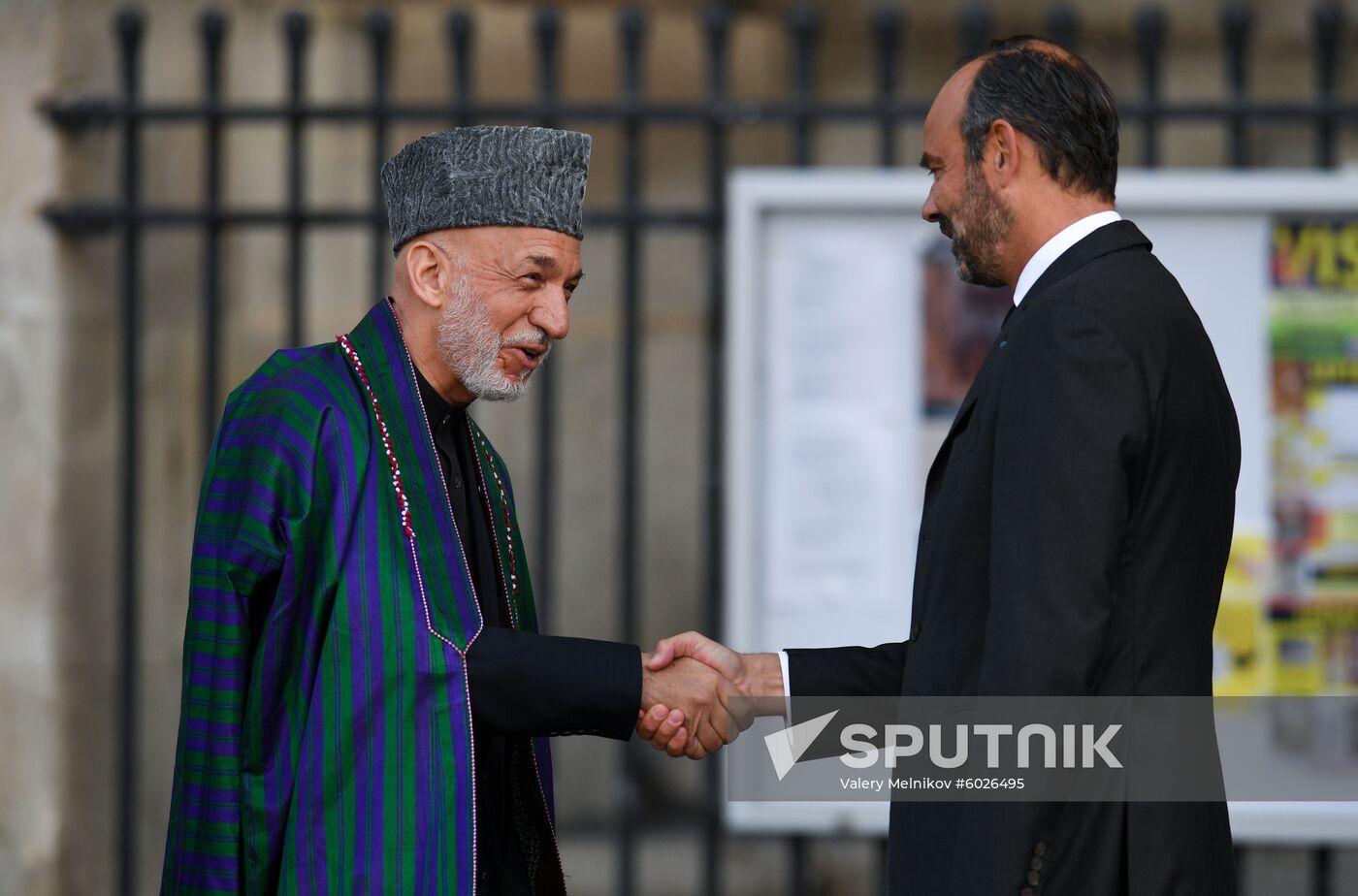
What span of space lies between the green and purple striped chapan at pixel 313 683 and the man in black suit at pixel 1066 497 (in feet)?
2.34

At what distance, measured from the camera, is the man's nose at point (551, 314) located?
2.93 metres

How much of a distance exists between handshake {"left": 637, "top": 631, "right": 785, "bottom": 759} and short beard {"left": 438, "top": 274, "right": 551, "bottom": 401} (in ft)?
1.84

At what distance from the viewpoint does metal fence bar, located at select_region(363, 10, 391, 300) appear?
4.84 metres

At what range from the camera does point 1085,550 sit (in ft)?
7.79

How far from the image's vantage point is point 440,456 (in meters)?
2.97

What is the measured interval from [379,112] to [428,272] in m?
Result: 2.06

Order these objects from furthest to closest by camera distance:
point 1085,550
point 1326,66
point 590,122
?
point 590,122 → point 1326,66 → point 1085,550

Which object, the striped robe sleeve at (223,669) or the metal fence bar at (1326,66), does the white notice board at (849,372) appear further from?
the striped robe sleeve at (223,669)

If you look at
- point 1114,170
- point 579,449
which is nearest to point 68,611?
point 579,449

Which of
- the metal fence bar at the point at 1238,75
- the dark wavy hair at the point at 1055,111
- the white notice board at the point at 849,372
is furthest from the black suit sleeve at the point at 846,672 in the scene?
the metal fence bar at the point at 1238,75

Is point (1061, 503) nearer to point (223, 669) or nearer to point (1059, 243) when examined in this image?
point (1059, 243)

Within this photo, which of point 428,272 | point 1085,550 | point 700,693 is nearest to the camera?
point 1085,550

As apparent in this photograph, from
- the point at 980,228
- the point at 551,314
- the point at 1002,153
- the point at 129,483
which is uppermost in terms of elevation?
the point at 1002,153

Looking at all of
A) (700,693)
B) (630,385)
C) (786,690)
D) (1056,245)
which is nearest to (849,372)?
(630,385)
